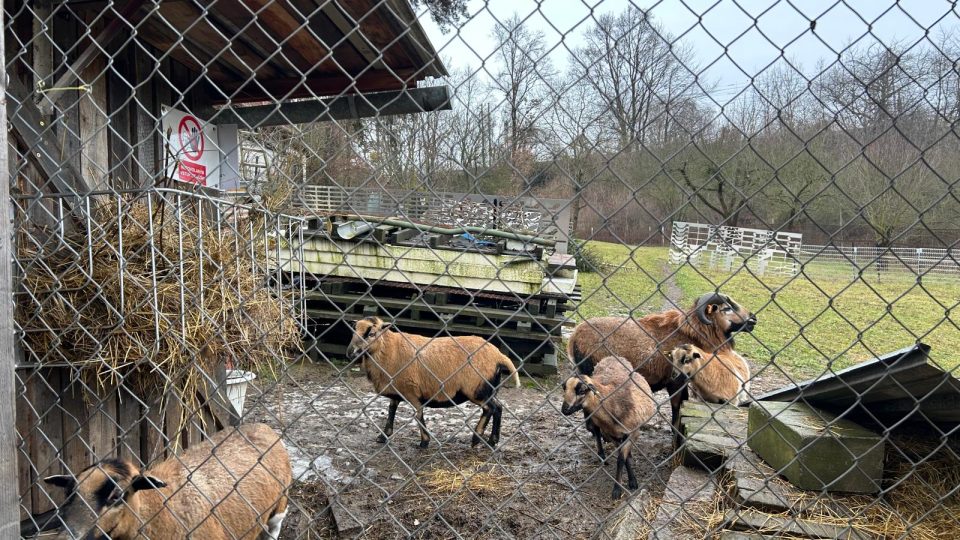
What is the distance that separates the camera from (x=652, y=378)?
6.10 m

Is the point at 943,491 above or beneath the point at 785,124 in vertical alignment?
beneath

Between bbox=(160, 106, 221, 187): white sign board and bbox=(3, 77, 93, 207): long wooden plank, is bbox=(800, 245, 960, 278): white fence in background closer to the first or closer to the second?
bbox=(3, 77, 93, 207): long wooden plank

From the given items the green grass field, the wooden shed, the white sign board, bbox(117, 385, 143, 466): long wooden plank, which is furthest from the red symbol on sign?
the green grass field

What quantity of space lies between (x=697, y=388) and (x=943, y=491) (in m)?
2.87

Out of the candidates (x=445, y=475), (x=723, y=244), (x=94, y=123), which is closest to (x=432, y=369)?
(x=445, y=475)

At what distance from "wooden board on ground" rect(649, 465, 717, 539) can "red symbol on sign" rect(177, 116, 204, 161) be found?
12.9 ft

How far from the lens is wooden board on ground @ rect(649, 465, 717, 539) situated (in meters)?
2.67

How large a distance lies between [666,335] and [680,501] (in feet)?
10.0

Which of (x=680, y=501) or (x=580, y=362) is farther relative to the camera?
(x=580, y=362)

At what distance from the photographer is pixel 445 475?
5078 millimetres

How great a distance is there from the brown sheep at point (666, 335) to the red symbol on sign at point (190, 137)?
3.79 metres

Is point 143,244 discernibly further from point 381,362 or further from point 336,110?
point 381,362

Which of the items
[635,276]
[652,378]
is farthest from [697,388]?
[635,276]

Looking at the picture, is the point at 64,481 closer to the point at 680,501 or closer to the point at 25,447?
the point at 25,447
